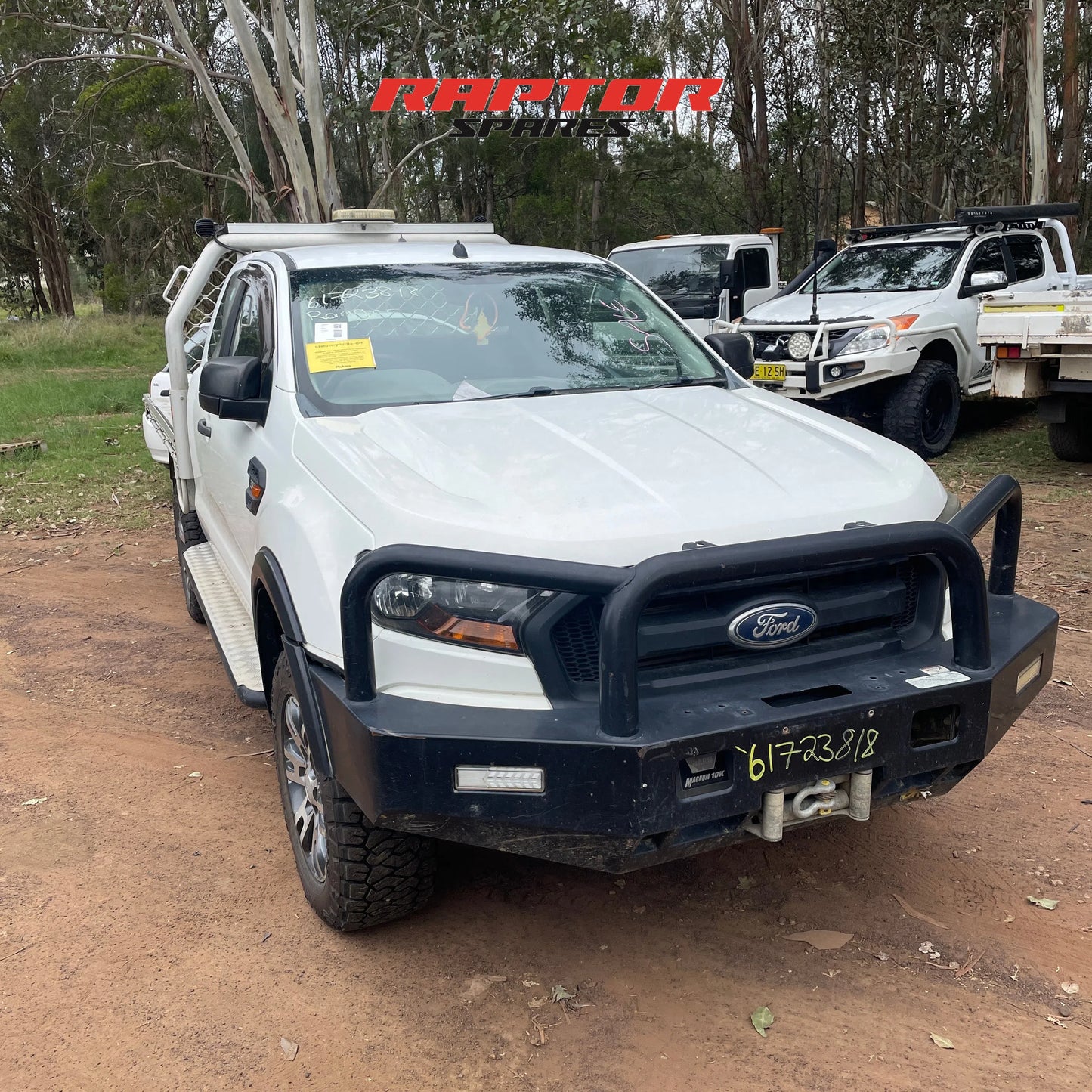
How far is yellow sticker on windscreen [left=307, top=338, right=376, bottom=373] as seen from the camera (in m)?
3.63

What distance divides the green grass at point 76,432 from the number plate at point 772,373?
5108mm

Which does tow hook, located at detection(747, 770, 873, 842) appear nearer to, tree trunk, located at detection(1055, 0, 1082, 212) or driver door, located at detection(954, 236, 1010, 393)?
driver door, located at detection(954, 236, 1010, 393)

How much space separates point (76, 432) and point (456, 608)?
433 inches

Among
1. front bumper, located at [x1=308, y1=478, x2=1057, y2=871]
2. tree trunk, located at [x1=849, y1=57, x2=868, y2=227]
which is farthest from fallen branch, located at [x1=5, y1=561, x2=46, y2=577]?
tree trunk, located at [x1=849, y1=57, x2=868, y2=227]

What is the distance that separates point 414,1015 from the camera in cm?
275

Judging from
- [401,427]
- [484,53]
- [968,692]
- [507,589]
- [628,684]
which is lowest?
[968,692]

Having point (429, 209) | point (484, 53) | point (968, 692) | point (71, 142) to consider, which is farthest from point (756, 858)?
point (71, 142)

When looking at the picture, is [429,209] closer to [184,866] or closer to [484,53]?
[484,53]

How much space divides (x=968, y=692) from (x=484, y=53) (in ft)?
64.1

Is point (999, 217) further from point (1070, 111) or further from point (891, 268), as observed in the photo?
point (1070, 111)

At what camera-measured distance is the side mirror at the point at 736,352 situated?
4352mm

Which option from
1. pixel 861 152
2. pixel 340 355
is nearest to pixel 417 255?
pixel 340 355

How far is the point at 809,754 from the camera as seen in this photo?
2502mm

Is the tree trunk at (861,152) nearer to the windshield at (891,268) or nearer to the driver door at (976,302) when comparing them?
the windshield at (891,268)
